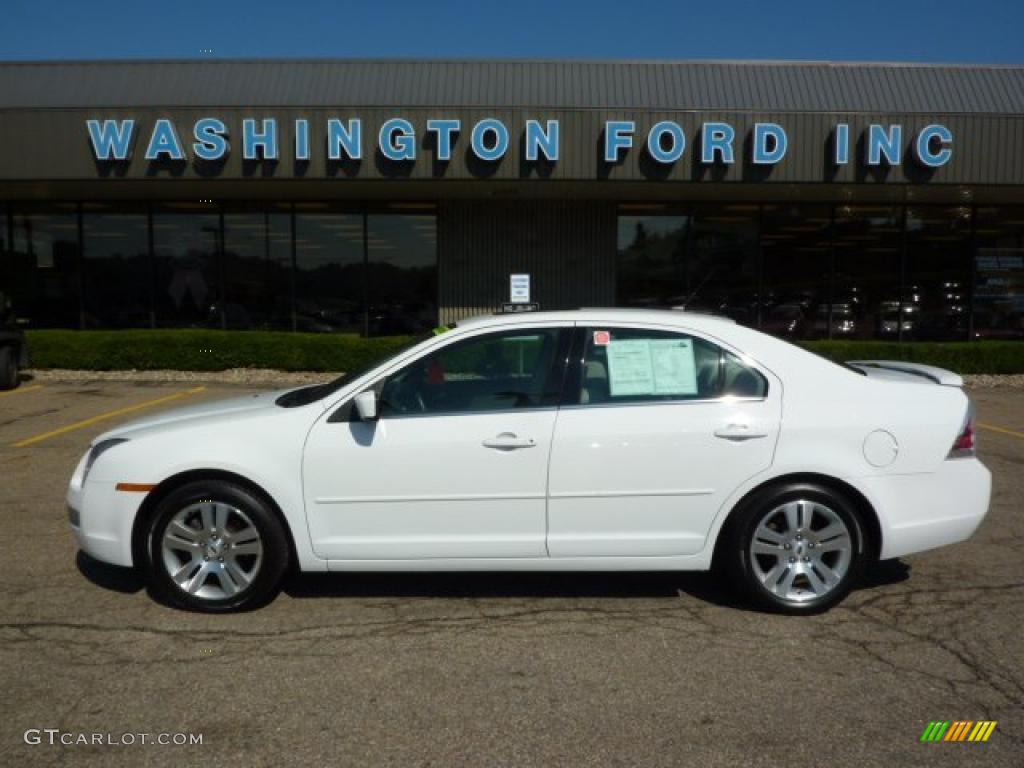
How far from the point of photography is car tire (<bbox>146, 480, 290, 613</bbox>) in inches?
170

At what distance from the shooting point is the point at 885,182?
14.5 metres

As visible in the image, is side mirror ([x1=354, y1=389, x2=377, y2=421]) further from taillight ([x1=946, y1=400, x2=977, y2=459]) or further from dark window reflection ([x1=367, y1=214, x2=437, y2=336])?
dark window reflection ([x1=367, y1=214, x2=437, y2=336])

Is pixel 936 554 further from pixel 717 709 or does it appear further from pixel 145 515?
pixel 145 515

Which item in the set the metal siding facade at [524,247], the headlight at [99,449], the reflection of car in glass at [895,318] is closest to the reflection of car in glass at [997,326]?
the reflection of car in glass at [895,318]

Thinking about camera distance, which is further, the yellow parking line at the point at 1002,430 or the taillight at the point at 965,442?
the yellow parking line at the point at 1002,430

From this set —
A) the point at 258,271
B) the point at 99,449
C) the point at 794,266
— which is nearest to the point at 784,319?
the point at 794,266

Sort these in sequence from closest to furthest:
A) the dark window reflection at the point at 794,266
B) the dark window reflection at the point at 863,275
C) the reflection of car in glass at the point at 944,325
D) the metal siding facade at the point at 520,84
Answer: the metal siding facade at the point at 520,84 < the dark window reflection at the point at 794,266 < the dark window reflection at the point at 863,275 < the reflection of car in glass at the point at 944,325

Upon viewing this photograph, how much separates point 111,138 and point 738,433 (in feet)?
43.7

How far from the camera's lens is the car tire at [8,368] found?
13141mm

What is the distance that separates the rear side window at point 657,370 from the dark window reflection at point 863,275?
14062mm

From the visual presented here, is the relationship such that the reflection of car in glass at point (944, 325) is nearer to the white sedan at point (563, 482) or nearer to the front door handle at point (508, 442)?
the white sedan at point (563, 482)

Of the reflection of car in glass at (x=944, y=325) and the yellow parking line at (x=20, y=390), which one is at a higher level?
the reflection of car in glass at (x=944, y=325)

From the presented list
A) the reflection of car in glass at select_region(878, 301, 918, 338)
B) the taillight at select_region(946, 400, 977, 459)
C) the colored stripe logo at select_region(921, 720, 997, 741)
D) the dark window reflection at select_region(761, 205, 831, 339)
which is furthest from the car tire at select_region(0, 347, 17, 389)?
the reflection of car in glass at select_region(878, 301, 918, 338)

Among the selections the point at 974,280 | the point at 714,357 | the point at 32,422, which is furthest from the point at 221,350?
the point at 974,280
